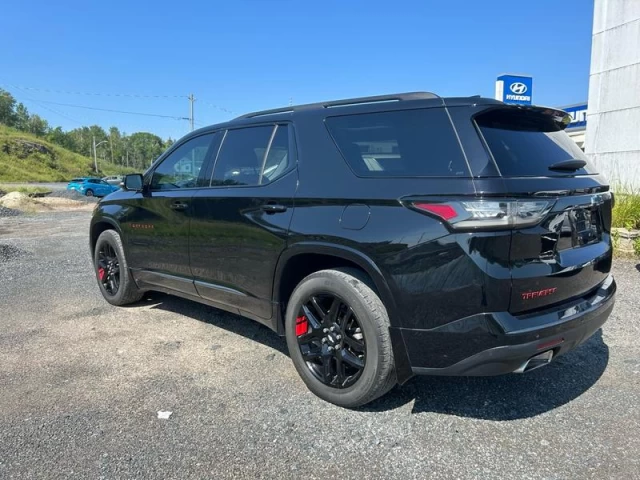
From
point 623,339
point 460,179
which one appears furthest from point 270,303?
point 623,339

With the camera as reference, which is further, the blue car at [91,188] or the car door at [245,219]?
the blue car at [91,188]

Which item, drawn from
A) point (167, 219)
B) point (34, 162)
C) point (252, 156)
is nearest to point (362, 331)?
point (252, 156)

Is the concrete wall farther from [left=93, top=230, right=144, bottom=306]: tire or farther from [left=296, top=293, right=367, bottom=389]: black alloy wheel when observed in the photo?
[left=93, top=230, right=144, bottom=306]: tire

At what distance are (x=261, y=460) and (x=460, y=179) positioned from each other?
180 cm

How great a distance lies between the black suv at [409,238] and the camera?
241 cm

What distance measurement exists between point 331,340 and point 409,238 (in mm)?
912

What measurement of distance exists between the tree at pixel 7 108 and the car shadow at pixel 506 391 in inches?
4844

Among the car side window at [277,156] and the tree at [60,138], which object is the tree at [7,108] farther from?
the car side window at [277,156]

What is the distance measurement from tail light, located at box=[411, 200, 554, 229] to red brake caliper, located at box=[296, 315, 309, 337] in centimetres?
123

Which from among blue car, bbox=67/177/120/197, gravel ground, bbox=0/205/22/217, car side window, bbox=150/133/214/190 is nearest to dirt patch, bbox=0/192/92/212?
gravel ground, bbox=0/205/22/217

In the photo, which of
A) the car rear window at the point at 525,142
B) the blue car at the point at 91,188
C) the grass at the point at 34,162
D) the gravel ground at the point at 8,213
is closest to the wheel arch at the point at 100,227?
the car rear window at the point at 525,142

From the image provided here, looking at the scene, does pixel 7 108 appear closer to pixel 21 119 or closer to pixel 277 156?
pixel 21 119

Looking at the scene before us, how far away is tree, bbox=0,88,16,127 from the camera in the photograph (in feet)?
336

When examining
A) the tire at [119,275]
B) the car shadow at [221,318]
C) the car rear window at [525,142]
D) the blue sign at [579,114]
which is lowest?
the car shadow at [221,318]
